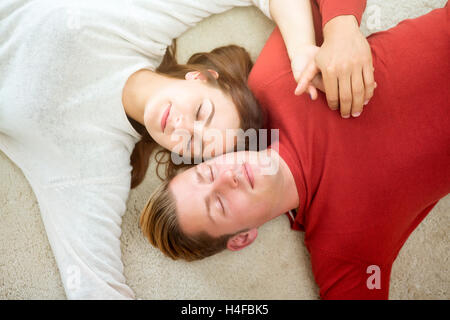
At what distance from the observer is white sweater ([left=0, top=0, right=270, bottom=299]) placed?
0.90m

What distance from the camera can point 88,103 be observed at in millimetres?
953

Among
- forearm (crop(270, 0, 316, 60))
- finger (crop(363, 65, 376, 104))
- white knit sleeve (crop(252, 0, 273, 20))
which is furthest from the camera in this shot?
white knit sleeve (crop(252, 0, 273, 20))

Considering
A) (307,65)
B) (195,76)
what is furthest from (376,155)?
(195,76)

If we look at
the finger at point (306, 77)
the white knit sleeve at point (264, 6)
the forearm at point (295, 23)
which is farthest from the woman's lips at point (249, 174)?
the white knit sleeve at point (264, 6)

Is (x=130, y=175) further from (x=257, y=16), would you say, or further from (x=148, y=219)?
(x=257, y=16)

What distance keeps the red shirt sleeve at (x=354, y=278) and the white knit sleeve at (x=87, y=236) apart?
569mm

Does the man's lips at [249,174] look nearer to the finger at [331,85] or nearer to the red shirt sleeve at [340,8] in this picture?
the finger at [331,85]

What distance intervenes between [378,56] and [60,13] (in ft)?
2.82

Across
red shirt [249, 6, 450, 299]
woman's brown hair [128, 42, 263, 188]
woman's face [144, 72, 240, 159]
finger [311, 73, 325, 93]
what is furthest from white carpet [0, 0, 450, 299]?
finger [311, 73, 325, 93]

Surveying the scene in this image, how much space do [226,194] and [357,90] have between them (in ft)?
1.32

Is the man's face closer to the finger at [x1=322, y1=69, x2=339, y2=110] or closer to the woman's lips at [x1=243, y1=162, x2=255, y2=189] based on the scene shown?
the woman's lips at [x1=243, y1=162, x2=255, y2=189]

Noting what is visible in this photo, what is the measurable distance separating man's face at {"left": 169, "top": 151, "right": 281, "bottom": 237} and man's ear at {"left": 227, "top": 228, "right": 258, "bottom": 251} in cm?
8
